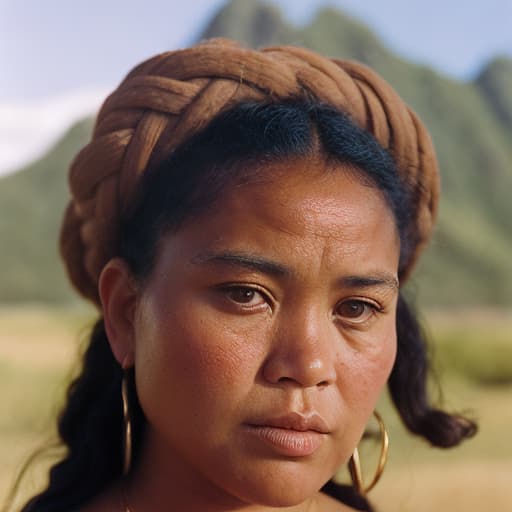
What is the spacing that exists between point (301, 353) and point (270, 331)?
3.0 inches

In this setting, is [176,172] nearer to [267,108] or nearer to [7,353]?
[267,108]

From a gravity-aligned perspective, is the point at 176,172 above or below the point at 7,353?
above

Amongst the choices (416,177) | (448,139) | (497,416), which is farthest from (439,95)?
(416,177)

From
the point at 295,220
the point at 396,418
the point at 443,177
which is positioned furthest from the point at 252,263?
the point at 443,177

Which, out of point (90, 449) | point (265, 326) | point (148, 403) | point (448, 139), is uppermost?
point (265, 326)

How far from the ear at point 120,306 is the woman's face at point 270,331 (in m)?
0.12

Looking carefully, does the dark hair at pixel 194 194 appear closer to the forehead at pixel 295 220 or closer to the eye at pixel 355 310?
the forehead at pixel 295 220

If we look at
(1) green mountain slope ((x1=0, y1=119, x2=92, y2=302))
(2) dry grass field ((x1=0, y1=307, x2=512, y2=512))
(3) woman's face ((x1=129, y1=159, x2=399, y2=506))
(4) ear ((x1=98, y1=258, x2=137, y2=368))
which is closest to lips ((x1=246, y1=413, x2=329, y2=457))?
(3) woman's face ((x1=129, y1=159, x2=399, y2=506))

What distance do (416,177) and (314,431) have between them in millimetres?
667

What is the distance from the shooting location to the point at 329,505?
6.97 feet

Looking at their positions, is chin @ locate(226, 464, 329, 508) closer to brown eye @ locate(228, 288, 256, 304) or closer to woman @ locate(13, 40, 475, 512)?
woman @ locate(13, 40, 475, 512)

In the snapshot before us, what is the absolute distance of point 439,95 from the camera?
18688mm

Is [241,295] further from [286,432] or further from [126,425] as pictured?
[126,425]

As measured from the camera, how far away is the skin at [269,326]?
1.69 meters
